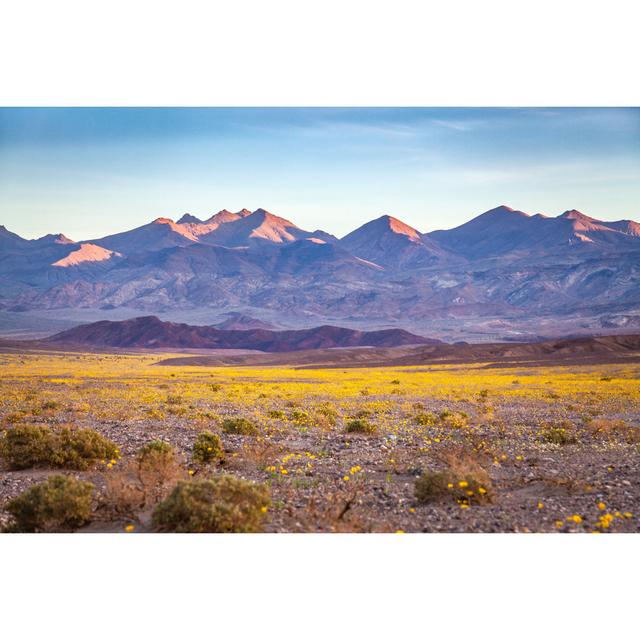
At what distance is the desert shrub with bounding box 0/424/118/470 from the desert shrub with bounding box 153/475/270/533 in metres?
4.59

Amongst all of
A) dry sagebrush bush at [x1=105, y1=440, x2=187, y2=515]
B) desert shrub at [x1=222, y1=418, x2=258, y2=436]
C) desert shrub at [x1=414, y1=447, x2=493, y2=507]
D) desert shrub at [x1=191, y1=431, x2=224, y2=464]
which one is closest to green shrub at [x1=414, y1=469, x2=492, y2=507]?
desert shrub at [x1=414, y1=447, x2=493, y2=507]

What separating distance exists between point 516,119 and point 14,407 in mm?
17501

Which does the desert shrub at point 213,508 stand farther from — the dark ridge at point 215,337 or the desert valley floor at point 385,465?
the dark ridge at point 215,337

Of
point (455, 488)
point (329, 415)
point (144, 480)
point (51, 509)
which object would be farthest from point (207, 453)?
point (329, 415)

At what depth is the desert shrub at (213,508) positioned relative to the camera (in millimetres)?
6594

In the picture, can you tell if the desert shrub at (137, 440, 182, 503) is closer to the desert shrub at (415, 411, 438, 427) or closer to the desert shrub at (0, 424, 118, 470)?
the desert shrub at (0, 424, 118, 470)

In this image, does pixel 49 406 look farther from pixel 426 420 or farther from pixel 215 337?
pixel 215 337

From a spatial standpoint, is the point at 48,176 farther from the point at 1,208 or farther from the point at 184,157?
the point at 184,157

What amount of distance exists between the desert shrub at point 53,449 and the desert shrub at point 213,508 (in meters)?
4.59

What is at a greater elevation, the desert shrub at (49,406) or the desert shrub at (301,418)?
the desert shrub at (301,418)

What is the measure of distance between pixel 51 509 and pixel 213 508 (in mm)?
2180

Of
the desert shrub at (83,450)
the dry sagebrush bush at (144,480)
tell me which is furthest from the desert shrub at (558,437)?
the desert shrub at (83,450)

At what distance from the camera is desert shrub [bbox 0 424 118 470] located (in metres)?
10.9
